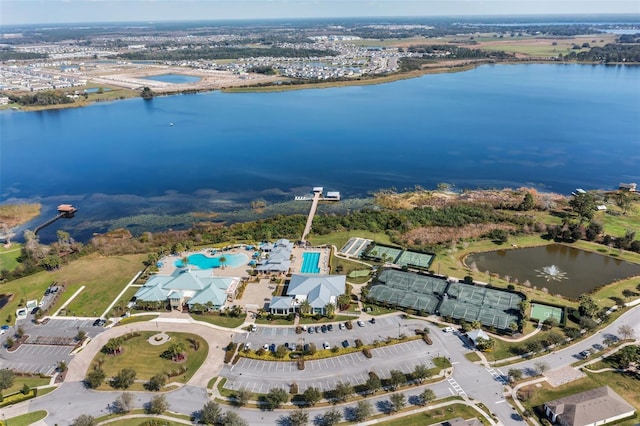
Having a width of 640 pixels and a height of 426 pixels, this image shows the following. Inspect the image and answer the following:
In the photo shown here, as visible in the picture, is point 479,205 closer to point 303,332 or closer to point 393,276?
point 393,276

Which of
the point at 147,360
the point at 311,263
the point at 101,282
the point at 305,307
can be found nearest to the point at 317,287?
the point at 305,307

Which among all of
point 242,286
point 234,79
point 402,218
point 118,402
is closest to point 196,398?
point 118,402

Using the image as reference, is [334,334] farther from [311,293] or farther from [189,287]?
[189,287]

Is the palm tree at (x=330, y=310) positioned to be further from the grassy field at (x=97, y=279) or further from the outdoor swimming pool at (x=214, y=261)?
the grassy field at (x=97, y=279)

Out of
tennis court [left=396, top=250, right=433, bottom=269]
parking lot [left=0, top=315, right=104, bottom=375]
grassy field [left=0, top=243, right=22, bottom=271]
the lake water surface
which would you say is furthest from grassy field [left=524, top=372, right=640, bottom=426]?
grassy field [left=0, top=243, right=22, bottom=271]

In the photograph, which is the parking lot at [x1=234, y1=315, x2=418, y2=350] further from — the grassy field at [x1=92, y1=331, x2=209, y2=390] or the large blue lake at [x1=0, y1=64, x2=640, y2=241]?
the large blue lake at [x1=0, y1=64, x2=640, y2=241]

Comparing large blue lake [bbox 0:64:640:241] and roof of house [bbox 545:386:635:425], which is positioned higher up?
large blue lake [bbox 0:64:640:241]
